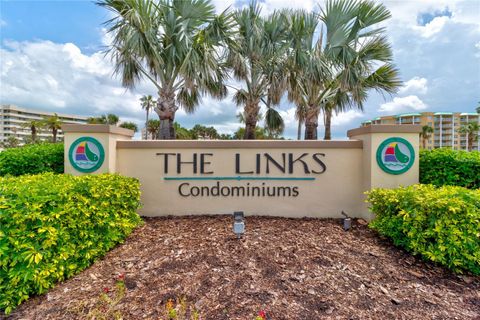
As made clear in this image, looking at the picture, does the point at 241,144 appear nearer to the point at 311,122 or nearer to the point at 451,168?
the point at 451,168

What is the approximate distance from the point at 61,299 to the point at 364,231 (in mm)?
4309

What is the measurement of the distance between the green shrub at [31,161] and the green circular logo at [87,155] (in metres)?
0.70

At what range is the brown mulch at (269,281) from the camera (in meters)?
2.34

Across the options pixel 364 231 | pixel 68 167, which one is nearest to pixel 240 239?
pixel 364 231

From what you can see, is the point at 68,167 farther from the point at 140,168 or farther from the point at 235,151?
the point at 235,151

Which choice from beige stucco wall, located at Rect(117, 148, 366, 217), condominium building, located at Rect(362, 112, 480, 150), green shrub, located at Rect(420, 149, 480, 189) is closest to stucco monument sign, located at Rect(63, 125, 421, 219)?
beige stucco wall, located at Rect(117, 148, 366, 217)

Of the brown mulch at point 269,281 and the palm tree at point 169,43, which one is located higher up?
the palm tree at point 169,43

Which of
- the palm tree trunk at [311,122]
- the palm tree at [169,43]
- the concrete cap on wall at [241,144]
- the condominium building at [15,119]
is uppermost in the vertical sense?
the condominium building at [15,119]

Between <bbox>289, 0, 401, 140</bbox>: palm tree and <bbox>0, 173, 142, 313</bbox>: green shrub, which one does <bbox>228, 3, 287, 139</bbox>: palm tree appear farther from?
<bbox>0, 173, 142, 313</bbox>: green shrub

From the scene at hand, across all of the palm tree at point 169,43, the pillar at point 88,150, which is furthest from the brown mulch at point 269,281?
the palm tree at point 169,43

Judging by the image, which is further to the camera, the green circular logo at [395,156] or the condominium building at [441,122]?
the condominium building at [441,122]

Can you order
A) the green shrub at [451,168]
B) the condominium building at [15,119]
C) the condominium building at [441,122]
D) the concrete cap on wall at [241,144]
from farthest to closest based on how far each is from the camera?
the condominium building at [441,122] < the condominium building at [15,119] < the concrete cap on wall at [241,144] < the green shrub at [451,168]

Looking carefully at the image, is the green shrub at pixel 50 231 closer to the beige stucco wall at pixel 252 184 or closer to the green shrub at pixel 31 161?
the beige stucco wall at pixel 252 184

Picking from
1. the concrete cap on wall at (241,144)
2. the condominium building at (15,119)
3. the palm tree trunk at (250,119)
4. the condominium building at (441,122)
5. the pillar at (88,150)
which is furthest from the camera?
the condominium building at (441,122)
